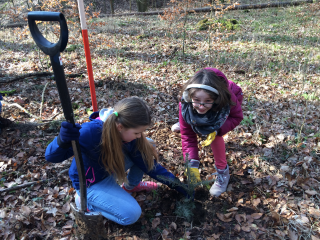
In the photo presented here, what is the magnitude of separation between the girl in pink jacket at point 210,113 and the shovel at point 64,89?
1.06 meters


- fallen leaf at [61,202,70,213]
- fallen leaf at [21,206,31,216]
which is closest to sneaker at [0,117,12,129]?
fallen leaf at [21,206,31,216]

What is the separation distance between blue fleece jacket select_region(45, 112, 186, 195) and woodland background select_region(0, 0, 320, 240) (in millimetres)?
539

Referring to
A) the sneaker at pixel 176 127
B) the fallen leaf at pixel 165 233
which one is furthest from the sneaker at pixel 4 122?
the fallen leaf at pixel 165 233

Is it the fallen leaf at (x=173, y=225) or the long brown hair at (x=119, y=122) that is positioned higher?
the long brown hair at (x=119, y=122)

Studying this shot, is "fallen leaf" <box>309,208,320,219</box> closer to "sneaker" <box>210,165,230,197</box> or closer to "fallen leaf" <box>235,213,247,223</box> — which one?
"fallen leaf" <box>235,213,247,223</box>

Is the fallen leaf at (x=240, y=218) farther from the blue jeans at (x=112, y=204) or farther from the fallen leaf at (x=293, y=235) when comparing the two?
the blue jeans at (x=112, y=204)

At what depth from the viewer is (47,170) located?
2971 millimetres

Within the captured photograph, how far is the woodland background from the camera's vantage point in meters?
2.33

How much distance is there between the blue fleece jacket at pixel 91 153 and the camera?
6.13ft

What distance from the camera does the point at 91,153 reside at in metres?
2.09

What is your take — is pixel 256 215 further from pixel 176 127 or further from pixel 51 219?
pixel 51 219

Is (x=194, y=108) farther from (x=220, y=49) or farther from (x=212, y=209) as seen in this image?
(x=220, y=49)

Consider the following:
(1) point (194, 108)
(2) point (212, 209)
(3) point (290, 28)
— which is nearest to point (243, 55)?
(3) point (290, 28)

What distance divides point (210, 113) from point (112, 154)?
1172 mm
